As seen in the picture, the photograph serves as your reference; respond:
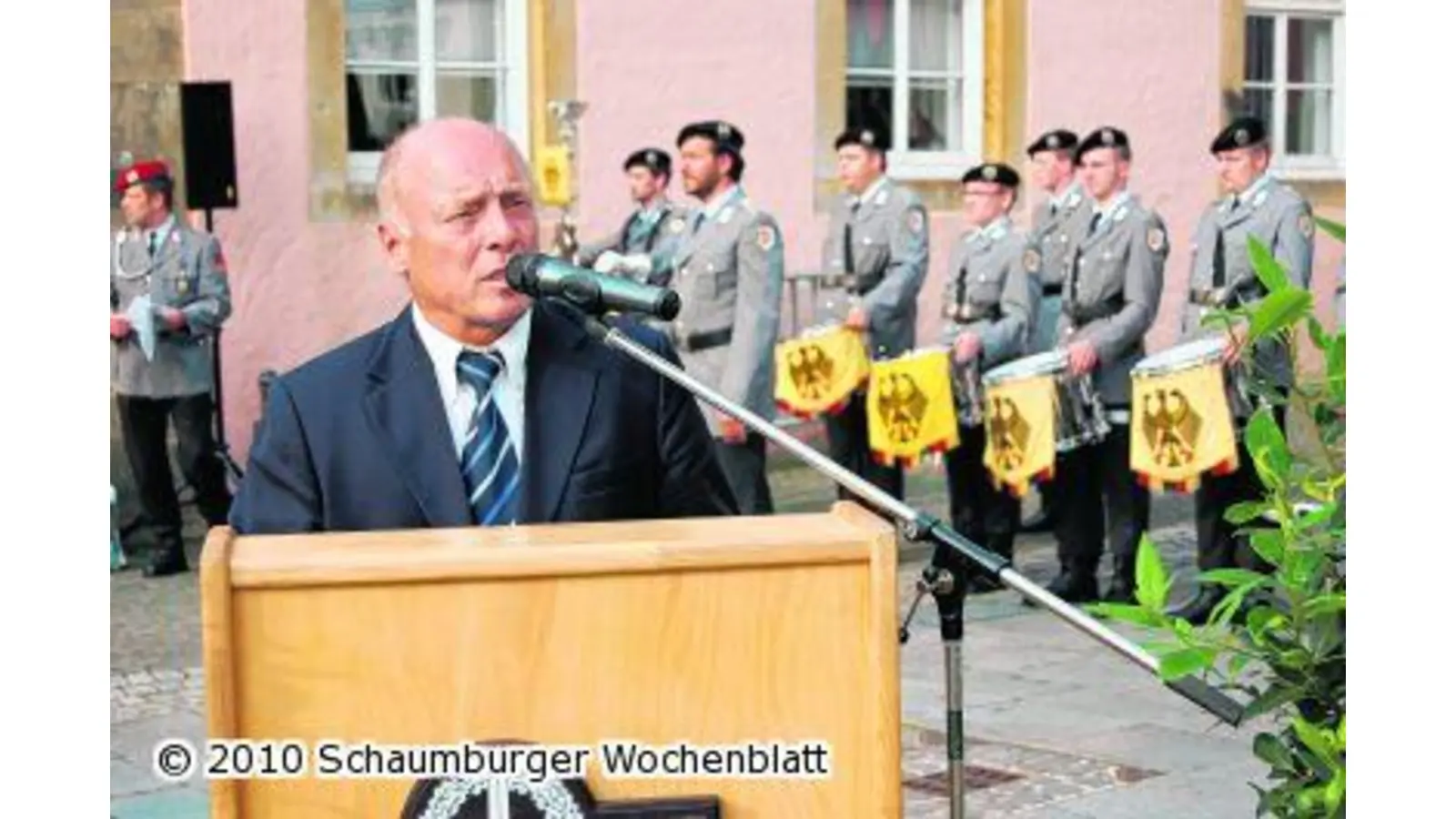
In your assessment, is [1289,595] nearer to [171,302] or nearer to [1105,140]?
[1105,140]

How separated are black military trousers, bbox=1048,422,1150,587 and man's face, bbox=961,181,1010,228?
135 cm

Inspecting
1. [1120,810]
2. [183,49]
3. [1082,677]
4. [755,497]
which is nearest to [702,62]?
[183,49]

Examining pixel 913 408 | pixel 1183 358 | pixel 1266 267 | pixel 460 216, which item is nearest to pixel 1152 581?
pixel 1266 267

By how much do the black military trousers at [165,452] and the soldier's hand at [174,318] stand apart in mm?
338

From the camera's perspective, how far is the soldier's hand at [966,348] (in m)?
10.5

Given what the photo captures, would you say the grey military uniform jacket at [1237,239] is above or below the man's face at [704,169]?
below

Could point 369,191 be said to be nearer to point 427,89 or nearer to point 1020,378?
point 427,89

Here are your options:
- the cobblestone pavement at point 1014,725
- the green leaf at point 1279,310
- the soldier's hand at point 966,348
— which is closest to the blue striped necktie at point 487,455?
the green leaf at point 1279,310

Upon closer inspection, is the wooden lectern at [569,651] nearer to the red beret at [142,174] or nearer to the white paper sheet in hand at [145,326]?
the white paper sheet in hand at [145,326]

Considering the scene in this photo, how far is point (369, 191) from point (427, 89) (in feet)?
2.24

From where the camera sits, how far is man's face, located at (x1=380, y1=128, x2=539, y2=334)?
3.67 meters

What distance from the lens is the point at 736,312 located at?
10.7m

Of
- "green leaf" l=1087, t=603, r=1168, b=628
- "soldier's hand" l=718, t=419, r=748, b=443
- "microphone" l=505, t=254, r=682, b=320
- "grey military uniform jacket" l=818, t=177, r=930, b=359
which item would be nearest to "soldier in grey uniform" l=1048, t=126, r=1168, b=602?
"grey military uniform jacket" l=818, t=177, r=930, b=359

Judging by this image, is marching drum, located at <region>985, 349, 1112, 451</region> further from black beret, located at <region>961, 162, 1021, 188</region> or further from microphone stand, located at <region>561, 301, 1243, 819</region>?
microphone stand, located at <region>561, 301, 1243, 819</region>
